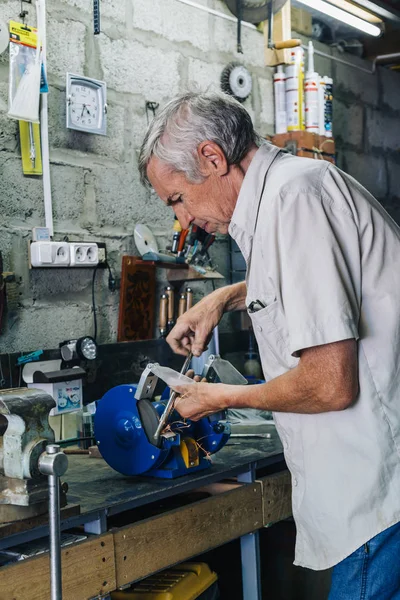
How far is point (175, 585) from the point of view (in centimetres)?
227

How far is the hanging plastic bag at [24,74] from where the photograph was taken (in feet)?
8.34

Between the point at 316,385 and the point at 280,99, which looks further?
the point at 280,99

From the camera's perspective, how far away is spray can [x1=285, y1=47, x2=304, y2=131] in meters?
3.69

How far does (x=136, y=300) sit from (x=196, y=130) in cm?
147

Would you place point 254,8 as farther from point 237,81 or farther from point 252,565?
point 252,565

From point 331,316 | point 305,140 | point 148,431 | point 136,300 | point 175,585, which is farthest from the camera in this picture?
point 305,140

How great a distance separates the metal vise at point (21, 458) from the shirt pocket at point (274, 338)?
540 mm

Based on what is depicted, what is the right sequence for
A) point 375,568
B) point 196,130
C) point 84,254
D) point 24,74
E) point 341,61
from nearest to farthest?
1. point 375,568
2. point 196,130
3. point 24,74
4. point 84,254
5. point 341,61

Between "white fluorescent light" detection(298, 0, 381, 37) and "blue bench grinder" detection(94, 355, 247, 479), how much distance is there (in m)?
1.84

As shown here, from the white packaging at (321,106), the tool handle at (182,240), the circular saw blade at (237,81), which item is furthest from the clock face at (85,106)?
the white packaging at (321,106)

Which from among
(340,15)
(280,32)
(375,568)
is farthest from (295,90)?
(375,568)

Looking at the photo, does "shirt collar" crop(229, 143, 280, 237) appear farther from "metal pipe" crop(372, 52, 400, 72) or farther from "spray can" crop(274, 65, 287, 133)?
Result: "metal pipe" crop(372, 52, 400, 72)

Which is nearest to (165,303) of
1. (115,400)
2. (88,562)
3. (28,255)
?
(28,255)

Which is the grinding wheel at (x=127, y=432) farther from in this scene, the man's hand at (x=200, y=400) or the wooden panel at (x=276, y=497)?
the wooden panel at (x=276, y=497)
